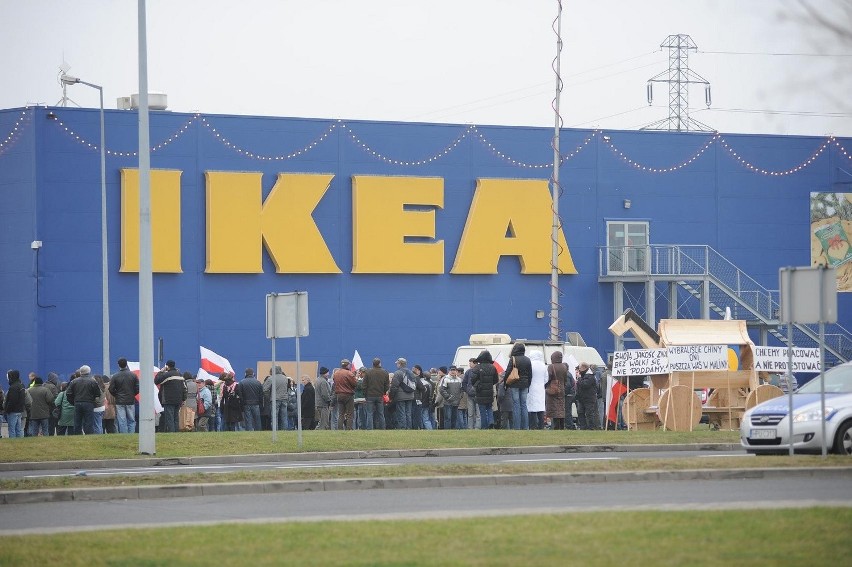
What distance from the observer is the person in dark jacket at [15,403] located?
2938cm

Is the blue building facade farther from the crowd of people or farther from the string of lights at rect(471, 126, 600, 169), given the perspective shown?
the crowd of people

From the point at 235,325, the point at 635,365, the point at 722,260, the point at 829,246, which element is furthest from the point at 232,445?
the point at 829,246

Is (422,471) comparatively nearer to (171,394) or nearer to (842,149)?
(171,394)

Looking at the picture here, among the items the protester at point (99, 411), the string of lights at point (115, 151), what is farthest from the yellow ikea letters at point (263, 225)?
the protester at point (99, 411)

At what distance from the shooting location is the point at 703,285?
158ft

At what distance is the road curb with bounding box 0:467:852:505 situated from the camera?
1655 cm

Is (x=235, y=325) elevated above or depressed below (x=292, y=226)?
below

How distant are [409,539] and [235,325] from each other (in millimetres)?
33506

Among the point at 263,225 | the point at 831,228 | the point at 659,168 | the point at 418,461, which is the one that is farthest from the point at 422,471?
the point at 831,228

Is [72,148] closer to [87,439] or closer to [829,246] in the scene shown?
[87,439]

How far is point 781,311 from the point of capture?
18844 millimetres

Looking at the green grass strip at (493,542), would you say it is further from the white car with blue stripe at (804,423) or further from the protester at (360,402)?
the protester at (360,402)

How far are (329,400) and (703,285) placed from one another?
1941 cm

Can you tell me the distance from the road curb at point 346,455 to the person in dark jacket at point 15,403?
649cm
